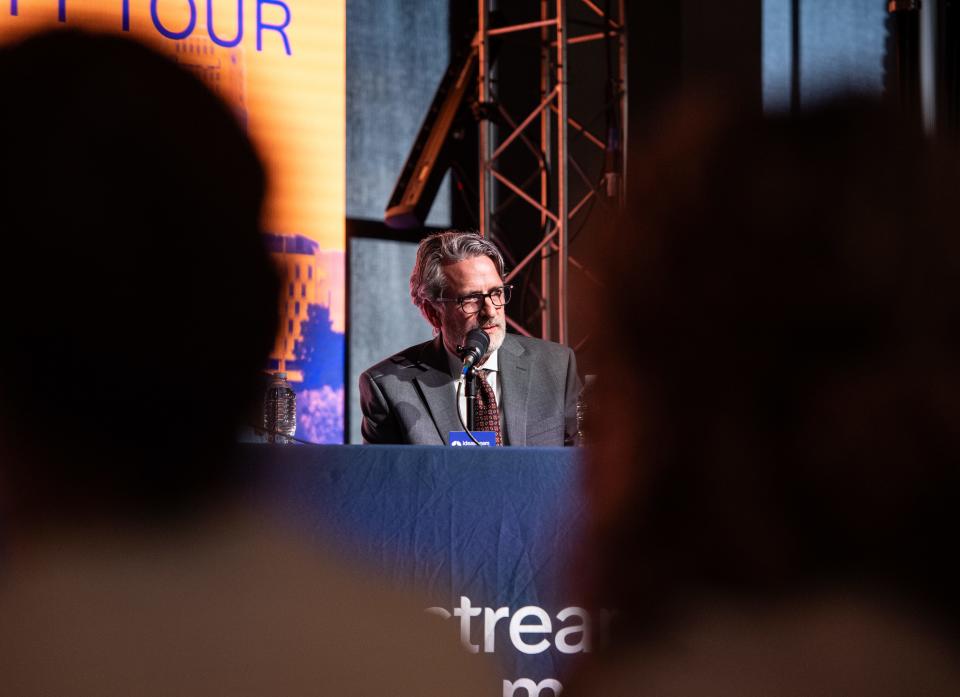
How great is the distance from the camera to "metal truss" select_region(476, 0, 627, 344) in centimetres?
450

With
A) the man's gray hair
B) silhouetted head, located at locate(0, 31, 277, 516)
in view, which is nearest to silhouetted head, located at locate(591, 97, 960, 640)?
silhouetted head, located at locate(0, 31, 277, 516)

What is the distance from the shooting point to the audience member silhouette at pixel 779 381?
47 centimetres

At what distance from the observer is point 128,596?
896mm

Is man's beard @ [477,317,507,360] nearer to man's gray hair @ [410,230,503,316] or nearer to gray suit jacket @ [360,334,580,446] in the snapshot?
gray suit jacket @ [360,334,580,446]

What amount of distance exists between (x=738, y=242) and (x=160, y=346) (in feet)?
0.90

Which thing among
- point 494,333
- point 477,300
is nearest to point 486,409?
point 494,333

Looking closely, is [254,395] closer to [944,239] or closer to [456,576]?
[944,239]

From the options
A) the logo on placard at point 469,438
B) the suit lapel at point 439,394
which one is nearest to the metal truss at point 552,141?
the suit lapel at point 439,394

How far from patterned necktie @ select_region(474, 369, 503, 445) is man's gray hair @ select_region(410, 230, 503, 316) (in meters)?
0.46

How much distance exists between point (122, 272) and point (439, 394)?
7.32ft

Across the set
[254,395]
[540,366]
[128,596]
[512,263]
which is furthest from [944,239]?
[512,263]

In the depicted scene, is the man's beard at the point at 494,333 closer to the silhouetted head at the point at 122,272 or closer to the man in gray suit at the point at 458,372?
the man in gray suit at the point at 458,372

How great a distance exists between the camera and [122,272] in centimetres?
46

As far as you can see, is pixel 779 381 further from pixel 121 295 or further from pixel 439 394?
pixel 439 394
